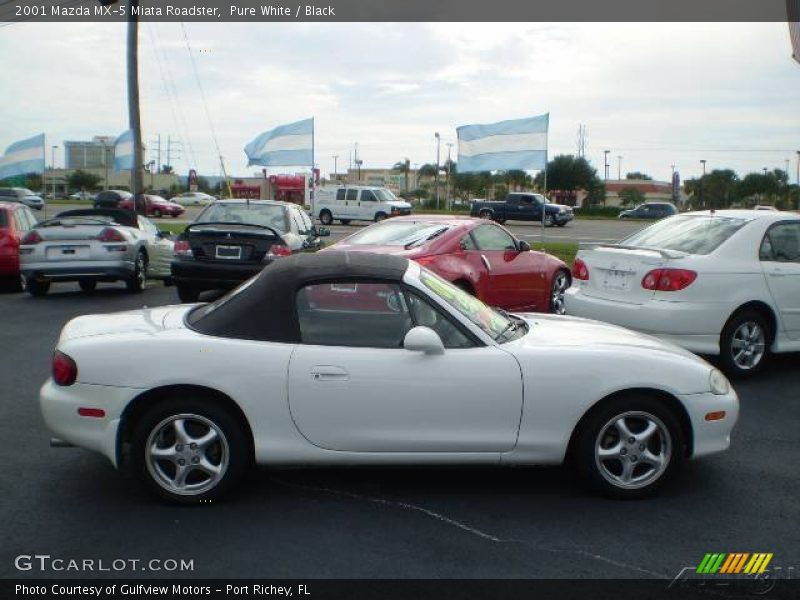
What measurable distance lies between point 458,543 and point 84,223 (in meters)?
10.7

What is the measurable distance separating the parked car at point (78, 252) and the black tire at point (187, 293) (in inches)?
66.3

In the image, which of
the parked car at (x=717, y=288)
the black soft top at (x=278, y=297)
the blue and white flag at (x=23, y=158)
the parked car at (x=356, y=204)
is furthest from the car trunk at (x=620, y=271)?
the parked car at (x=356, y=204)

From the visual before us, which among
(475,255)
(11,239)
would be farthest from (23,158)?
(475,255)

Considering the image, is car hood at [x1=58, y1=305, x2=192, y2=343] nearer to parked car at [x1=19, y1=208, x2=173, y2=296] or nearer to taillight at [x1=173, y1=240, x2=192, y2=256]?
taillight at [x1=173, y1=240, x2=192, y2=256]

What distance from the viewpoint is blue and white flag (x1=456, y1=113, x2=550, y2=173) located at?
18500 mm

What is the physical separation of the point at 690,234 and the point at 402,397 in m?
4.72

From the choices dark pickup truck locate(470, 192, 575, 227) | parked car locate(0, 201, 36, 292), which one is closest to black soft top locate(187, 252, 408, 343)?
parked car locate(0, 201, 36, 292)

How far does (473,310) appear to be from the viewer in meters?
4.98

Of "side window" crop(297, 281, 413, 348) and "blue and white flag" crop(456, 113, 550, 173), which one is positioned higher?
"blue and white flag" crop(456, 113, 550, 173)

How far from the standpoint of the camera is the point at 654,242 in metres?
8.27

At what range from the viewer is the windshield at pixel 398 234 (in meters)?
9.70

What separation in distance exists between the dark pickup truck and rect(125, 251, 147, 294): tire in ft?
91.5
